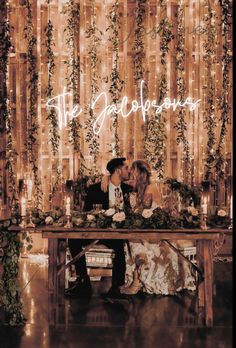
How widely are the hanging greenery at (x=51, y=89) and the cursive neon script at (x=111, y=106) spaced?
0.08 m

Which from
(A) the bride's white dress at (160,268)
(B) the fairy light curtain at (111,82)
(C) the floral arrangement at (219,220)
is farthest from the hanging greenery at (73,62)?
(C) the floral arrangement at (219,220)

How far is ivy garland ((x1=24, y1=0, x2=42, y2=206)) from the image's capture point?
22.8 feet

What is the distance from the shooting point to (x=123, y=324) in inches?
166

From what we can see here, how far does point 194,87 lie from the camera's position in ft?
23.2

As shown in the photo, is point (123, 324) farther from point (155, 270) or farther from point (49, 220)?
point (155, 270)

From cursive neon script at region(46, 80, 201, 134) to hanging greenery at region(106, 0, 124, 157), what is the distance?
0.11m

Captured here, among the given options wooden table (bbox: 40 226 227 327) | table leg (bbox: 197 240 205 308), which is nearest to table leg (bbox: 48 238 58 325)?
wooden table (bbox: 40 226 227 327)

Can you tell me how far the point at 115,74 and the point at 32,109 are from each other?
1148 millimetres

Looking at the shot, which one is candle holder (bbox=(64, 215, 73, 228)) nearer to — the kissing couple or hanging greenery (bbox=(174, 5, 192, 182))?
the kissing couple

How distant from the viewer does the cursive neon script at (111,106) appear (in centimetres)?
683

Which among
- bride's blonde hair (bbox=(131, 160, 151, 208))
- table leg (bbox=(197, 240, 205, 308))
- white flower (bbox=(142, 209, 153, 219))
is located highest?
bride's blonde hair (bbox=(131, 160, 151, 208))

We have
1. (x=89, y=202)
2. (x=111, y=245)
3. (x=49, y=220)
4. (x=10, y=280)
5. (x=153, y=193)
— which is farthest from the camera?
(x=153, y=193)

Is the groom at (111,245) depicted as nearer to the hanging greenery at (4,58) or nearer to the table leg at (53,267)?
the table leg at (53,267)

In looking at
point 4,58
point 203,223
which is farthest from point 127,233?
point 4,58
